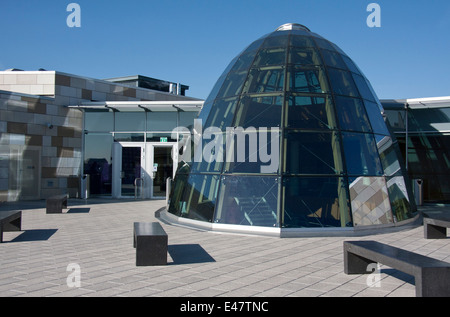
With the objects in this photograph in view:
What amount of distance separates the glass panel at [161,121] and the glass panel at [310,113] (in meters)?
11.7

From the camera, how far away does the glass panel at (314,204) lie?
895cm

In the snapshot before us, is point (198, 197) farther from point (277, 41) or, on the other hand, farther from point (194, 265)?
point (277, 41)

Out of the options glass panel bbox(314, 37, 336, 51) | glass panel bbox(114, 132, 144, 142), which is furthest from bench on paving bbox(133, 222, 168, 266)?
glass panel bbox(114, 132, 144, 142)

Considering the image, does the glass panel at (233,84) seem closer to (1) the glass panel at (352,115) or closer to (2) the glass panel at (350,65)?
(1) the glass panel at (352,115)

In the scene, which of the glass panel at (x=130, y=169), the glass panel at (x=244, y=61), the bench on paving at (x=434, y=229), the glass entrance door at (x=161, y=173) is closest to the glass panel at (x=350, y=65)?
the glass panel at (x=244, y=61)

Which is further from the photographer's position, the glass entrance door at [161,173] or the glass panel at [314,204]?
the glass entrance door at [161,173]

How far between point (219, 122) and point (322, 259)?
501cm

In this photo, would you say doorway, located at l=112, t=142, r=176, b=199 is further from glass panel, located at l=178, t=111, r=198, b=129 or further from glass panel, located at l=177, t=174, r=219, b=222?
glass panel, located at l=177, t=174, r=219, b=222

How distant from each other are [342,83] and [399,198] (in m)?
3.24

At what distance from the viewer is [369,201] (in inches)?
373

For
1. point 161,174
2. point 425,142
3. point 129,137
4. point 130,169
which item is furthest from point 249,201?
point 129,137

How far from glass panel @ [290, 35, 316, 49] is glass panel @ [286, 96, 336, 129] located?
228cm
